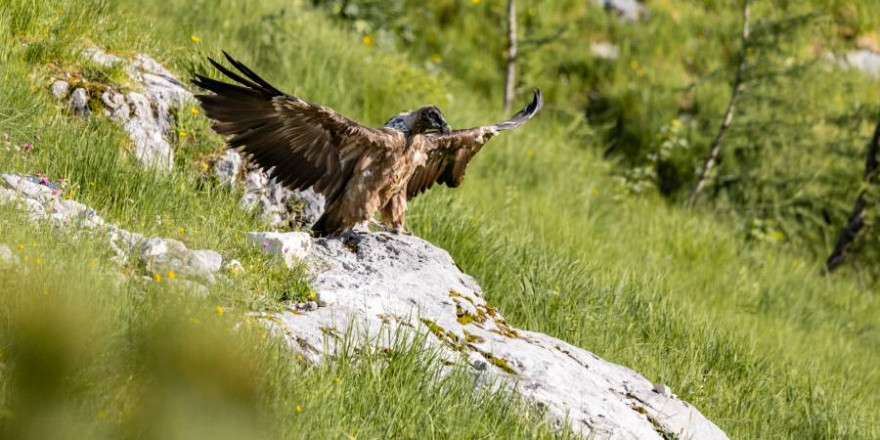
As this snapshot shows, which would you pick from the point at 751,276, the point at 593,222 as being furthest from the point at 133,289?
the point at 751,276

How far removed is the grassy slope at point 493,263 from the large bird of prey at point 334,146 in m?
0.47

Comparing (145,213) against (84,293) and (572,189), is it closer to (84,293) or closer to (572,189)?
(84,293)

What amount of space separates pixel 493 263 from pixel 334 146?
1731 mm

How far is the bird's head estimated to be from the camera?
532 cm

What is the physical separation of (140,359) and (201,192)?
248 centimetres

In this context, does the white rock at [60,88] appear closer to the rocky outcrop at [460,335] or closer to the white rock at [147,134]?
the white rock at [147,134]

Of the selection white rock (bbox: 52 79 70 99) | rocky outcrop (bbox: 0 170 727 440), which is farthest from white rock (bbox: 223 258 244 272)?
white rock (bbox: 52 79 70 99)

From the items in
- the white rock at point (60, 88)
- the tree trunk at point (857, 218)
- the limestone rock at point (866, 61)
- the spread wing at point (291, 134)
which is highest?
the limestone rock at point (866, 61)

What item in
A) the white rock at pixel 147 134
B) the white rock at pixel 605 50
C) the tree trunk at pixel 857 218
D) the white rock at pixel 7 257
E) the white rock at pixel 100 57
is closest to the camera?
the white rock at pixel 7 257

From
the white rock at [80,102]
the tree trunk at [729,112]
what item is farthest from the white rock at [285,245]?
the tree trunk at [729,112]

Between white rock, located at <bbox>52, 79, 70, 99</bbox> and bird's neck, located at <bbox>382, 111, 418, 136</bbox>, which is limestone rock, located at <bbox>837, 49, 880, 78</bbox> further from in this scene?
white rock, located at <bbox>52, 79, 70, 99</bbox>

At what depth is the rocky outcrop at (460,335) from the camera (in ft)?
14.1

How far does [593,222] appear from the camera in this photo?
29.8ft

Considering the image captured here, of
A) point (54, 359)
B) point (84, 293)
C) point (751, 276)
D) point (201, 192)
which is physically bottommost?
point (751, 276)
